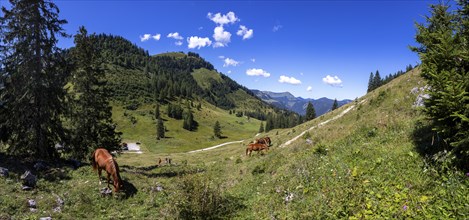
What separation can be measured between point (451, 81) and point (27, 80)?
1038 inches

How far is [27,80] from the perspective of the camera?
22.0m

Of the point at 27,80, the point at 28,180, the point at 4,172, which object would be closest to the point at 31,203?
the point at 28,180

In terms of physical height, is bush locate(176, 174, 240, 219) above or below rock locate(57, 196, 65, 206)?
above

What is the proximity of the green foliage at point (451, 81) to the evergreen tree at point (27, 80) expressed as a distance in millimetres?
25059

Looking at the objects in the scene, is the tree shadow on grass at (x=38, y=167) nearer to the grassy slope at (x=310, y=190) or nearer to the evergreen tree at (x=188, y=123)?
Result: the grassy slope at (x=310, y=190)

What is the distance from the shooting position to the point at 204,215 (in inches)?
460

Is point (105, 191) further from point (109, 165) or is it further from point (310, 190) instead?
point (310, 190)

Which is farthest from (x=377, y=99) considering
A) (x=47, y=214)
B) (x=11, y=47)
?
(x=11, y=47)

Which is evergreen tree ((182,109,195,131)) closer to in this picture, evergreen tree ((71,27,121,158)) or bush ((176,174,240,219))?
evergreen tree ((71,27,121,158))

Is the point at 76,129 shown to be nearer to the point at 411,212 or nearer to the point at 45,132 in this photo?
the point at 45,132

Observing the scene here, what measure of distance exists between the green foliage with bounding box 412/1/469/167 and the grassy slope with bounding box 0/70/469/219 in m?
1.45

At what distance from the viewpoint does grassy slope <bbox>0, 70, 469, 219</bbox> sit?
9297 millimetres

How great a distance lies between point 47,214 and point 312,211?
11803mm

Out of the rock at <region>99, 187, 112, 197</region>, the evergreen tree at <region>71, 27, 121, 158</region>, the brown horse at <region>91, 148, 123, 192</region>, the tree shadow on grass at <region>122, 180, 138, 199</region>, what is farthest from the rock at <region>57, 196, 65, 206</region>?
the evergreen tree at <region>71, 27, 121, 158</region>
